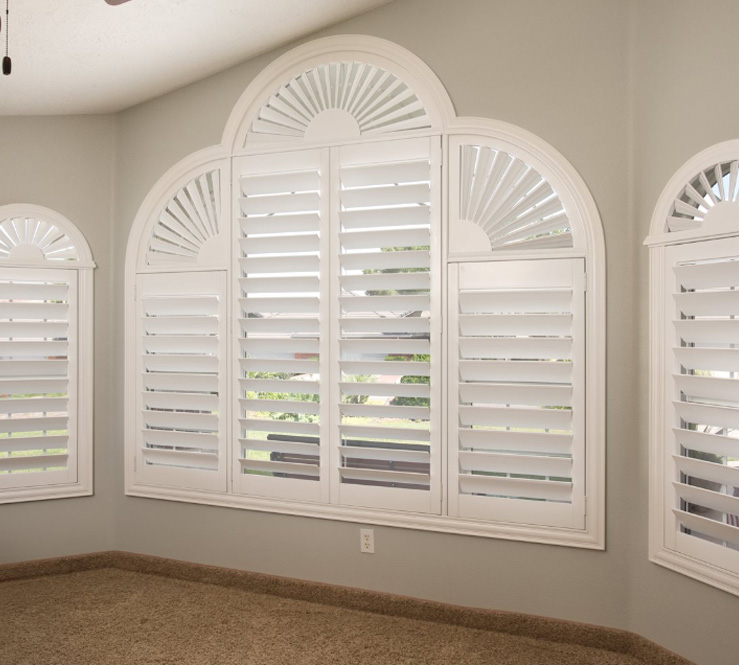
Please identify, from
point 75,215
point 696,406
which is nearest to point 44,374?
point 75,215

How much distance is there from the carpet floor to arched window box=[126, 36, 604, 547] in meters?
0.45

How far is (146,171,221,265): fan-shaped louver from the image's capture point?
344 cm

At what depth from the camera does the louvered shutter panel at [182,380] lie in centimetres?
340

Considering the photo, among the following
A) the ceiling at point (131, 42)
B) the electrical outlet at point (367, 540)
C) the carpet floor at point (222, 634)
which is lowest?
the carpet floor at point (222, 634)

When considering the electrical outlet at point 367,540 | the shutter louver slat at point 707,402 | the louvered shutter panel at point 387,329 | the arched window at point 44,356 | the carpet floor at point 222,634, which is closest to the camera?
the shutter louver slat at point 707,402

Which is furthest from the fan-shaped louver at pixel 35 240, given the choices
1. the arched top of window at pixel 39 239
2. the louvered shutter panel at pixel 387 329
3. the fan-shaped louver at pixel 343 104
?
the louvered shutter panel at pixel 387 329

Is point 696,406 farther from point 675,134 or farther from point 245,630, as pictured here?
point 245,630

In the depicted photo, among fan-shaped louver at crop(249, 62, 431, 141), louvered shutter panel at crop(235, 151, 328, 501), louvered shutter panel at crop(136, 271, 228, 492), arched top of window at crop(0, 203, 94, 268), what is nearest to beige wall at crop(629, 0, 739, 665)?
fan-shaped louver at crop(249, 62, 431, 141)

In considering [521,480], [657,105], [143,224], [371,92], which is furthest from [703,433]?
[143,224]

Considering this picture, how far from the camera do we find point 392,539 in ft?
10.0

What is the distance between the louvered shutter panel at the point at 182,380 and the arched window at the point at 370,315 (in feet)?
0.04

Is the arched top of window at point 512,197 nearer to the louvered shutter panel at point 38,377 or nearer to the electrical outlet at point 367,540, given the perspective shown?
the electrical outlet at point 367,540

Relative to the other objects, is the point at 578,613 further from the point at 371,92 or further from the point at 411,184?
the point at 371,92

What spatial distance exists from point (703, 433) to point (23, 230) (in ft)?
11.5
